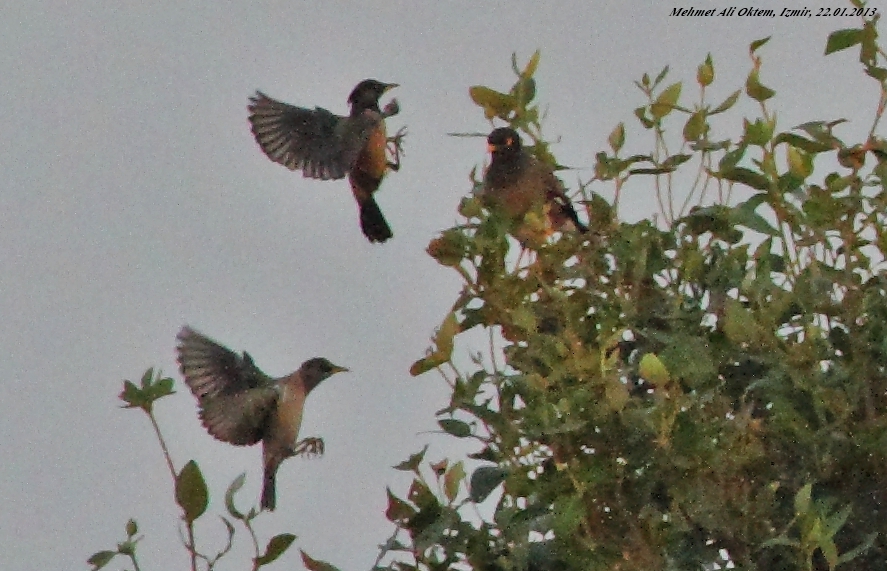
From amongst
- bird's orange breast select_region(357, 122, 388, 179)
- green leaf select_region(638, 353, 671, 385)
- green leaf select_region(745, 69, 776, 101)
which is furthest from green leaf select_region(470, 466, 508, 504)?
bird's orange breast select_region(357, 122, 388, 179)

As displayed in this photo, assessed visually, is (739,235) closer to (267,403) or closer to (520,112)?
(520,112)

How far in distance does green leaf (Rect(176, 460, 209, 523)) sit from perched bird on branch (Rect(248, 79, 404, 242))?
31.8 inches

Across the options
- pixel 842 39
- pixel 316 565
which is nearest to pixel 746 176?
pixel 842 39

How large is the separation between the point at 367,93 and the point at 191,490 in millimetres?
1151

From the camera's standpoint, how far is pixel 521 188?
1.43 meters

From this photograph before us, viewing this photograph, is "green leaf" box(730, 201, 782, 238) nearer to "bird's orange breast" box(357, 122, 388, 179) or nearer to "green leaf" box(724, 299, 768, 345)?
"green leaf" box(724, 299, 768, 345)

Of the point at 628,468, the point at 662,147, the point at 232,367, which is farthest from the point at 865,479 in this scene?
the point at 232,367

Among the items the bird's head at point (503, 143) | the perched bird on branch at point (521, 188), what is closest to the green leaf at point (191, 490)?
the perched bird on branch at point (521, 188)

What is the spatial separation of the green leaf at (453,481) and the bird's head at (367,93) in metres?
1.09

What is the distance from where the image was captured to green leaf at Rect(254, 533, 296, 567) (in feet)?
4.09

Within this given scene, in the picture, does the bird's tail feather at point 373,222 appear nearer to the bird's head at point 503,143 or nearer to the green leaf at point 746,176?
the bird's head at point 503,143

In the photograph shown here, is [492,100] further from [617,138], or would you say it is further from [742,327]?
[742,327]

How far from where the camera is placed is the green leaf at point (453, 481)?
1.21m

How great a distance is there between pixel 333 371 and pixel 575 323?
0.82 m
